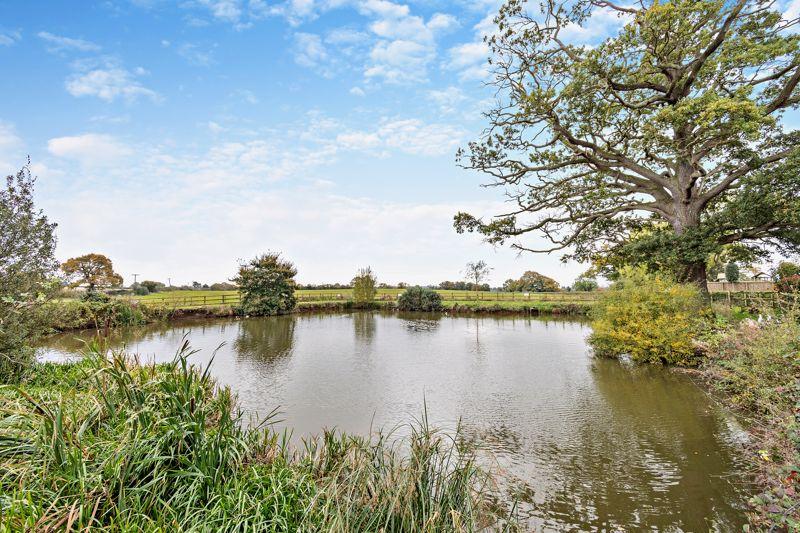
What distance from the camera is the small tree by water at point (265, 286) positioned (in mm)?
25000

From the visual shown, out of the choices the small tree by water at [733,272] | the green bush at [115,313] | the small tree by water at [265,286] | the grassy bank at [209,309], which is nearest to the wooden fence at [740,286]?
the small tree by water at [733,272]

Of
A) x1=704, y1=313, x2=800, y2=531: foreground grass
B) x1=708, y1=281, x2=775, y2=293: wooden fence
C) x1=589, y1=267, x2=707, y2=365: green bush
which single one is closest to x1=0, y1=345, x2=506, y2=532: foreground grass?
x1=704, y1=313, x2=800, y2=531: foreground grass

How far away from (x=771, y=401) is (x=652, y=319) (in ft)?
17.7

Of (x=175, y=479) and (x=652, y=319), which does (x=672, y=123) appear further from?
(x=175, y=479)

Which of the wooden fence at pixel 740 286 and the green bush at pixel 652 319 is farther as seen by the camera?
the wooden fence at pixel 740 286

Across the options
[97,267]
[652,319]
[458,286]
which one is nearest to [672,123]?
[652,319]

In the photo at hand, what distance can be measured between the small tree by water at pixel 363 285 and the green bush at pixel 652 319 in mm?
22085

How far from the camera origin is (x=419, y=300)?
3072 centimetres

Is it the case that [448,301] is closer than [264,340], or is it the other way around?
[264,340]

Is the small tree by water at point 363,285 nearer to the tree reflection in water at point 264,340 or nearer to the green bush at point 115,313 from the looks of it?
the tree reflection in water at point 264,340

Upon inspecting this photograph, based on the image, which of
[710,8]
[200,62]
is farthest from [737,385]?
[200,62]

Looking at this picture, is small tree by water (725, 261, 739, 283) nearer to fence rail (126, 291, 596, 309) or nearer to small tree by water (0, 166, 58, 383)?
fence rail (126, 291, 596, 309)

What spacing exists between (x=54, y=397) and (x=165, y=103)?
946 cm

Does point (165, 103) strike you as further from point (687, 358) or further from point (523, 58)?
point (687, 358)
